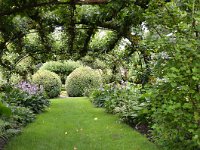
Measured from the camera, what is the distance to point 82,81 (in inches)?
723

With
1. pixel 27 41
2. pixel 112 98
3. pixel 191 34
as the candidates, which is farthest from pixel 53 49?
pixel 191 34

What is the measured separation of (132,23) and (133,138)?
3.17 meters

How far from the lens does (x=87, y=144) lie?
563 centimetres

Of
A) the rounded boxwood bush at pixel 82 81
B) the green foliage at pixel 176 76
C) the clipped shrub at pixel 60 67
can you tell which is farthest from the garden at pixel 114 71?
the clipped shrub at pixel 60 67

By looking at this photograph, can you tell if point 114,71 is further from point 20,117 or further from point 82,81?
point 20,117

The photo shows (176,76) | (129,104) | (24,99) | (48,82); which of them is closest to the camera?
(176,76)

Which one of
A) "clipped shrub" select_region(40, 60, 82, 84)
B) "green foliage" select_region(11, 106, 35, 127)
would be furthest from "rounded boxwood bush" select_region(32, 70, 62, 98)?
"green foliage" select_region(11, 106, 35, 127)

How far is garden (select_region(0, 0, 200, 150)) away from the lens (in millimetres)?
3383

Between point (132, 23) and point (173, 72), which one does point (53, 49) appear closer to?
point (132, 23)

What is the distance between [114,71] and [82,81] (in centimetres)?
398

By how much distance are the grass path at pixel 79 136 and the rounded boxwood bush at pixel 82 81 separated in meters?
9.76

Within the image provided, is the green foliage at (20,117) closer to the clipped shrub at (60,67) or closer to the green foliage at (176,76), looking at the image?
the green foliage at (176,76)

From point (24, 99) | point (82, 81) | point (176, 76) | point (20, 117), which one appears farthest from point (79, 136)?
point (82, 81)

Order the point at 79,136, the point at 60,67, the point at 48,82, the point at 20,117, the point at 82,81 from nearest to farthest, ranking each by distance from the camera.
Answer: the point at 79,136, the point at 20,117, the point at 48,82, the point at 82,81, the point at 60,67
